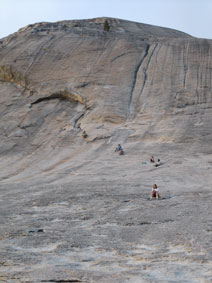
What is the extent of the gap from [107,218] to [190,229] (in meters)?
2.32

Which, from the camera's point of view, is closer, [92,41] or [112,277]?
[112,277]

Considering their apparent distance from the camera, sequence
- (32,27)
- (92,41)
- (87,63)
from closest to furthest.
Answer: (87,63), (92,41), (32,27)

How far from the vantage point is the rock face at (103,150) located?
7355 mm

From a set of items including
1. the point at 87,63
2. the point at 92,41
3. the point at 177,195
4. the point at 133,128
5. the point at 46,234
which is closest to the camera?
the point at 46,234

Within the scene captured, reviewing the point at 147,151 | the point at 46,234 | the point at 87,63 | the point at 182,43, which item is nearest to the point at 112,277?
the point at 46,234

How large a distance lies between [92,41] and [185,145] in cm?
1371

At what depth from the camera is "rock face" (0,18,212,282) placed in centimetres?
736

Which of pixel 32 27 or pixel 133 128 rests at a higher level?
pixel 32 27

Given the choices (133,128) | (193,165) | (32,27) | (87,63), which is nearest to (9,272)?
(193,165)

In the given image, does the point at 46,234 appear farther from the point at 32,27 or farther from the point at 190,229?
the point at 32,27

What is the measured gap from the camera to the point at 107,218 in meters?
10.6

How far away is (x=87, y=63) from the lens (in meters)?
30.8

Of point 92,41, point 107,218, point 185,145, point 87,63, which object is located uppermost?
point 92,41

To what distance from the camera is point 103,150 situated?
23.3 meters
